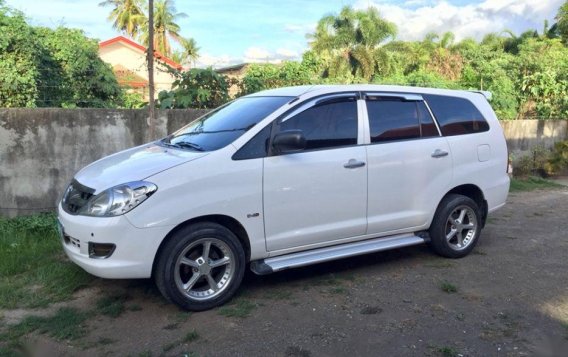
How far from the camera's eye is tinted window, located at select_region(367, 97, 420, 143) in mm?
5207

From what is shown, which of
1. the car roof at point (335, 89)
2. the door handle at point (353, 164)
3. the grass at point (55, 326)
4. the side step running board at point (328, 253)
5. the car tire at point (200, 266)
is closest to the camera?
the grass at point (55, 326)

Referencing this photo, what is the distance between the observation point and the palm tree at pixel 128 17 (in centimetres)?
4578

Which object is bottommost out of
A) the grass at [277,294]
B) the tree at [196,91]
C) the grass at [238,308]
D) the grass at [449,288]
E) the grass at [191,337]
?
the grass at [191,337]

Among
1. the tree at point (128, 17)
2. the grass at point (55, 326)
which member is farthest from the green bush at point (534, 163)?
the tree at point (128, 17)

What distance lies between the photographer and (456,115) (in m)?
5.82

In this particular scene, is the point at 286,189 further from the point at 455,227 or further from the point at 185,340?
the point at 455,227

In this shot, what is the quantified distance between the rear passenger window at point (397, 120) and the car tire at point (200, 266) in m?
1.75

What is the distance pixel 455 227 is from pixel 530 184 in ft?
21.0

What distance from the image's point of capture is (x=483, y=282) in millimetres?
5047

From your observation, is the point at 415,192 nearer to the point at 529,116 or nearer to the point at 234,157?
the point at 234,157

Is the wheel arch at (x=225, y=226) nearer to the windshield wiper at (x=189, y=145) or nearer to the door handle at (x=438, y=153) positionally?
the windshield wiper at (x=189, y=145)

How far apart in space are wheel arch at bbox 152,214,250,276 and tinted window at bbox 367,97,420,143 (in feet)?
5.08

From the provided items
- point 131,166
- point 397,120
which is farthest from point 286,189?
point 397,120

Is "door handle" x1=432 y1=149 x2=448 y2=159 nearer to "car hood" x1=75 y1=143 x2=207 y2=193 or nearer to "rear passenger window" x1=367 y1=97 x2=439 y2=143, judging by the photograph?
"rear passenger window" x1=367 y1=97 x2=439 y2=143
